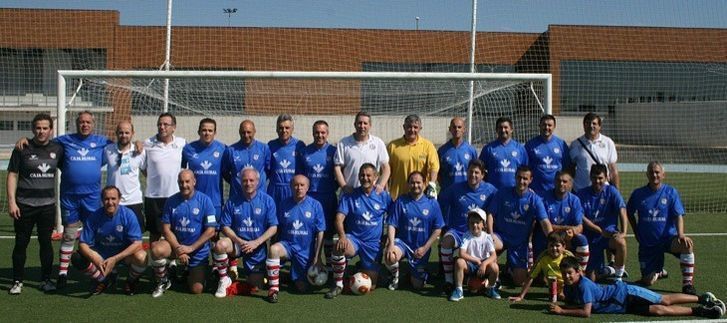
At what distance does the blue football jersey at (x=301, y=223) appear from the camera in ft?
18.8

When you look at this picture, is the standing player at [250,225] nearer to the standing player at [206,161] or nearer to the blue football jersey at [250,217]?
the blue football jersey at [250,217]

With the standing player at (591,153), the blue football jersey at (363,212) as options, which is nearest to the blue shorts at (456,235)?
the blue football jersey at (363,212)

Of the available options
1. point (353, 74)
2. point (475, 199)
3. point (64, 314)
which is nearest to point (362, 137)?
point (475, 199)

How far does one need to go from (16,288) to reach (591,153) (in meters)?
5.33

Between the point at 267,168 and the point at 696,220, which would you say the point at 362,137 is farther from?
the point at 696,220

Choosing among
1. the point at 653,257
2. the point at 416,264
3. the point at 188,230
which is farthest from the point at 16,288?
the point at 653,257

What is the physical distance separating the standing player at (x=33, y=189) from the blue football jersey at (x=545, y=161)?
14.4 feet

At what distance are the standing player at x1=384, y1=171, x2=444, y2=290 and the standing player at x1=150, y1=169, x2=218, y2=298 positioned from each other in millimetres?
1563

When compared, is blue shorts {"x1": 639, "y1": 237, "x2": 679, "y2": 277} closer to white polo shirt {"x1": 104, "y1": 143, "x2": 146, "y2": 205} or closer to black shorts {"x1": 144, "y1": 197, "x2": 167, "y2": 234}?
black shorts {"x1": 144, "y1": 197, "x2": 167, "y2": 234}

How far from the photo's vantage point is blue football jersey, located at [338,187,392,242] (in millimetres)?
5855

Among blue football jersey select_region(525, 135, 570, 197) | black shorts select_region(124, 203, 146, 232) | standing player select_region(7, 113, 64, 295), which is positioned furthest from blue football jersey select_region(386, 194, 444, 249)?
standing player select_region(7, 113, 64, 295)

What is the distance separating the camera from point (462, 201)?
596 cm

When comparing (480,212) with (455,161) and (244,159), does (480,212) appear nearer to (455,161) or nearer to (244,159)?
(455,161)

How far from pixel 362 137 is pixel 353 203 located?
651mm
